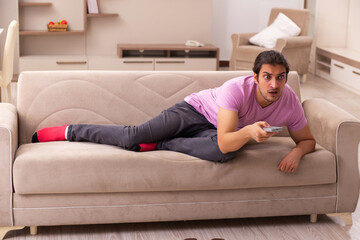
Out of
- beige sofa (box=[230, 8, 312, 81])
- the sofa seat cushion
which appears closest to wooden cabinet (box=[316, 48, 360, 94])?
beige sofa (box=[230, 8, 312, 81])

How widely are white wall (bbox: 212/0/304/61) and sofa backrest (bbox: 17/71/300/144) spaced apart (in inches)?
196

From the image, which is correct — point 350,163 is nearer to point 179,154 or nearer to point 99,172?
point 179,154

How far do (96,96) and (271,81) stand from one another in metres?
1.02

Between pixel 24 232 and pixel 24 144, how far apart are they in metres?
0.45

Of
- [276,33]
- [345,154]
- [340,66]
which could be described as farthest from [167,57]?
[345,154]

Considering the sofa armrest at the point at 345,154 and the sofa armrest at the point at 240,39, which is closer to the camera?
the sofa armrest at the point at 345,154

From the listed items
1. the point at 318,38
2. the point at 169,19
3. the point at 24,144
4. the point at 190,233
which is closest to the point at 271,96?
the point at 190,233

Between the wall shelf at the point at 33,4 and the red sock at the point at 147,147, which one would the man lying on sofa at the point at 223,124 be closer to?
the red sock at the point at 147,147

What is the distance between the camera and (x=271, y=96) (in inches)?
98.7

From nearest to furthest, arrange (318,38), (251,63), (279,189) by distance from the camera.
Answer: (279,189)
(251,63)
(318,38)

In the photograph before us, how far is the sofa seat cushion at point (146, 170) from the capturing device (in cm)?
247

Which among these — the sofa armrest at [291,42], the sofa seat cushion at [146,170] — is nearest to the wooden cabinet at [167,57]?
the sofa armrest at [291,42]

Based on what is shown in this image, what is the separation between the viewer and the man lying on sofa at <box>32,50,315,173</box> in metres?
2.49

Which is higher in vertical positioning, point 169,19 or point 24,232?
point 169,19
